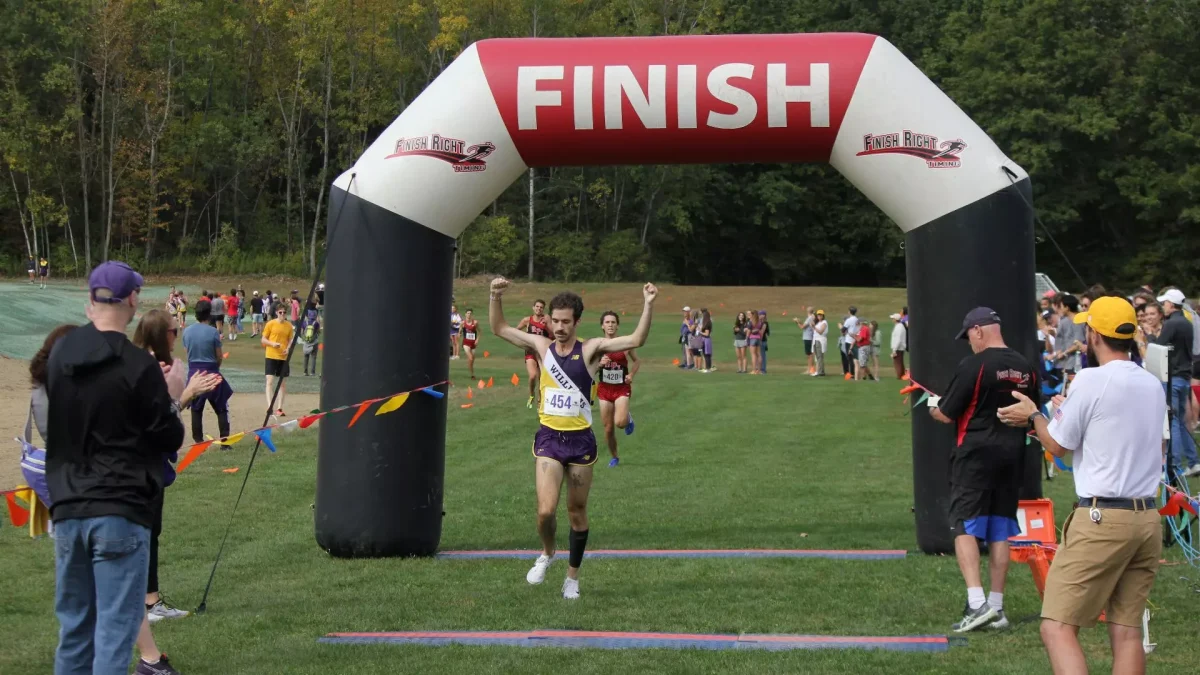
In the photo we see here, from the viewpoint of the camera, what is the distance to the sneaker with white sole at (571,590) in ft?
26.4

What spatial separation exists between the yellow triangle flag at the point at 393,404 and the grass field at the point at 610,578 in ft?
3.61

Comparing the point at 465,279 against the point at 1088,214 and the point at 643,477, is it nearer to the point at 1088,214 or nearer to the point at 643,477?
the point at 1088,214

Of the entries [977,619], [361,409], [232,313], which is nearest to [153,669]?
[361,409]

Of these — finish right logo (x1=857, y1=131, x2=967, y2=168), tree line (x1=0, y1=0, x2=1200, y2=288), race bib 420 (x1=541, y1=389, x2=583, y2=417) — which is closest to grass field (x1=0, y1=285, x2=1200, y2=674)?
race bib 420 (x1=541, y1=389, x2=583, y2=417)

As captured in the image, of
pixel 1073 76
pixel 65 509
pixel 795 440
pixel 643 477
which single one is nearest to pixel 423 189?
pixel 65 509

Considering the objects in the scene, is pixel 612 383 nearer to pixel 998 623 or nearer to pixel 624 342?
pixel 624 342

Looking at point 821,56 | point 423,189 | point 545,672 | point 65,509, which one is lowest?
point 545,672

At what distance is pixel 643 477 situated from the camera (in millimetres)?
13852

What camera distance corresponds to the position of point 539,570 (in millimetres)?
8500

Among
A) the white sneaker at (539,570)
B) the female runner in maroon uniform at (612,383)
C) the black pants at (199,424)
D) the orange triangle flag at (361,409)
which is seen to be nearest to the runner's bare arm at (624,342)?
the white sneaker at (539,570)

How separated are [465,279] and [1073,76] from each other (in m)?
28.1

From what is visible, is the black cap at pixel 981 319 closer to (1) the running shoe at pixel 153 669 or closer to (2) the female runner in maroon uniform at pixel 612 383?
(1) the running shoe at pixel 153 669

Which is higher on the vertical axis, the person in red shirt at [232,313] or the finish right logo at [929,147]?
the person in red shirt at [232,313]

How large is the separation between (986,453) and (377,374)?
14.1 ft
